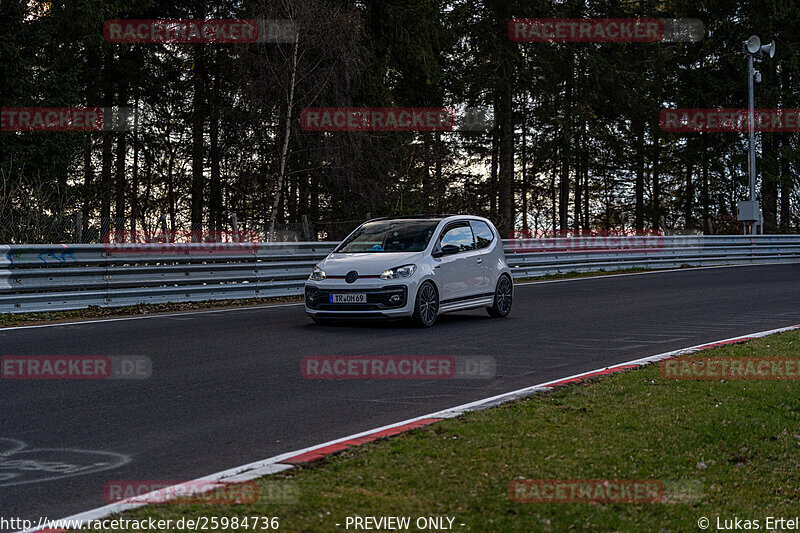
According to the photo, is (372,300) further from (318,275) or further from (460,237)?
(460,237)

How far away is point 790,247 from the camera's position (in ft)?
102

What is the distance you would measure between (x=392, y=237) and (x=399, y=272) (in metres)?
1.17

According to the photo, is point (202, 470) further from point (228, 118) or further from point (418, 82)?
point (418, 82)

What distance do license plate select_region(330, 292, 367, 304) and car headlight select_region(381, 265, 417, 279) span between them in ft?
1.30

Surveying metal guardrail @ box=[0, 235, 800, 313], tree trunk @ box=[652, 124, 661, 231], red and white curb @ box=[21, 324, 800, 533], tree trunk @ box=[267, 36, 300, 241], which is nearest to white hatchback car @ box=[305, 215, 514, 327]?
metal guardrail @ box=[0, 235, 800, 313]

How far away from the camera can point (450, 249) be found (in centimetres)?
Answer: 1382

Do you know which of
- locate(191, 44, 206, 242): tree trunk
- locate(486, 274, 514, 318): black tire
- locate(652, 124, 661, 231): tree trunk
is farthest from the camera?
locate(652, 124, 661, 231): tree trunk

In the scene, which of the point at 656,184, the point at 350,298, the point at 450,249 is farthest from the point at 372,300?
the point at 656,184

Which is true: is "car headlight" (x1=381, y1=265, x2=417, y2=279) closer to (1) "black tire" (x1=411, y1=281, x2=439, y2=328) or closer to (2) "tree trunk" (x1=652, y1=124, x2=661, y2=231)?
(1) "black tire" (x1=411, y1=281, x2=439, y2=328)

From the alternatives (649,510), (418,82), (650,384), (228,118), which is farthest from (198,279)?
(418,82)

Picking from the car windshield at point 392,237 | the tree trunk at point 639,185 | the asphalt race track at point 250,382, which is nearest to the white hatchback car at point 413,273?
the car windshield at point 392,237

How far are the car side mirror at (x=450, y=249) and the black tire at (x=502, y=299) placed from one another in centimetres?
108

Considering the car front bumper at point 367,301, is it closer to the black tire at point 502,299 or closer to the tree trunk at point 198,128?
the black tire at point 502,299

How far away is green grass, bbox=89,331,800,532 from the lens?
15.2ft
